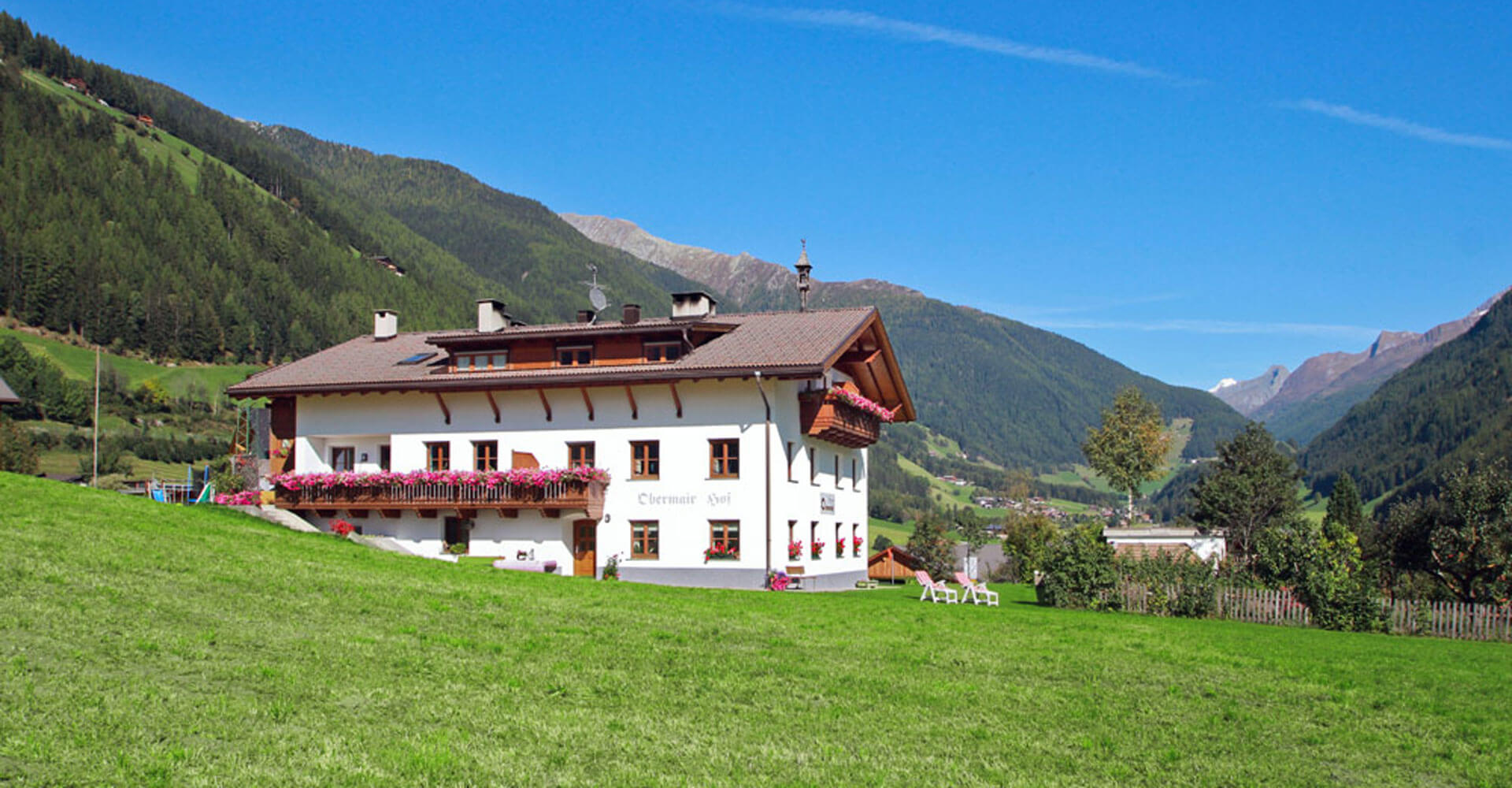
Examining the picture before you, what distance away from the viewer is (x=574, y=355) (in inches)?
1620

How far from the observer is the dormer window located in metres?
42.0

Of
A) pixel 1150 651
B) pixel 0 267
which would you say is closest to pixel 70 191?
pixel 0 267

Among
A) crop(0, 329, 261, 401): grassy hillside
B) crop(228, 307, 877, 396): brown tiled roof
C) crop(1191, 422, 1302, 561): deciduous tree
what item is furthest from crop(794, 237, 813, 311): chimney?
crop(0, 329, 261, 401): grassy hillside

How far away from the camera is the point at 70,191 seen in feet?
579

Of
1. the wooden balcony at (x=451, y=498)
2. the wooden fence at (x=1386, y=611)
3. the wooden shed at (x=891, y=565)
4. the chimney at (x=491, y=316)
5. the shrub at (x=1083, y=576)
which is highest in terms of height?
the chimney at (x=491, y=316)

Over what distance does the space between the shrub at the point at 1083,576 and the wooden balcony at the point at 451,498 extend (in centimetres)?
1486

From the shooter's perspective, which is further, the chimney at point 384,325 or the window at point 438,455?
the chimney at point 384,325

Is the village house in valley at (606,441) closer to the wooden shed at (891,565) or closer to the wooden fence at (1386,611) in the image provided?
the wooden shed at (891,565)

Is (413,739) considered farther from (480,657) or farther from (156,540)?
(156,540)

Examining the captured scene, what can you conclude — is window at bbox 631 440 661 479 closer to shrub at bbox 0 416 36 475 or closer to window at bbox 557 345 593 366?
window at bbox 557 345 593 366

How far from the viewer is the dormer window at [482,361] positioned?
4200cm

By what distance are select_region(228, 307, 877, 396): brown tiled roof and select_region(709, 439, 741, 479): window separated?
98.7 inches

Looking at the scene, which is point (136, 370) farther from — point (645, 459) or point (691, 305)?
point (645, 459)

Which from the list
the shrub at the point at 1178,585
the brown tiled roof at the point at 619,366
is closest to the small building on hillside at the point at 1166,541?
the brown tiled roof at the point at 619,366
